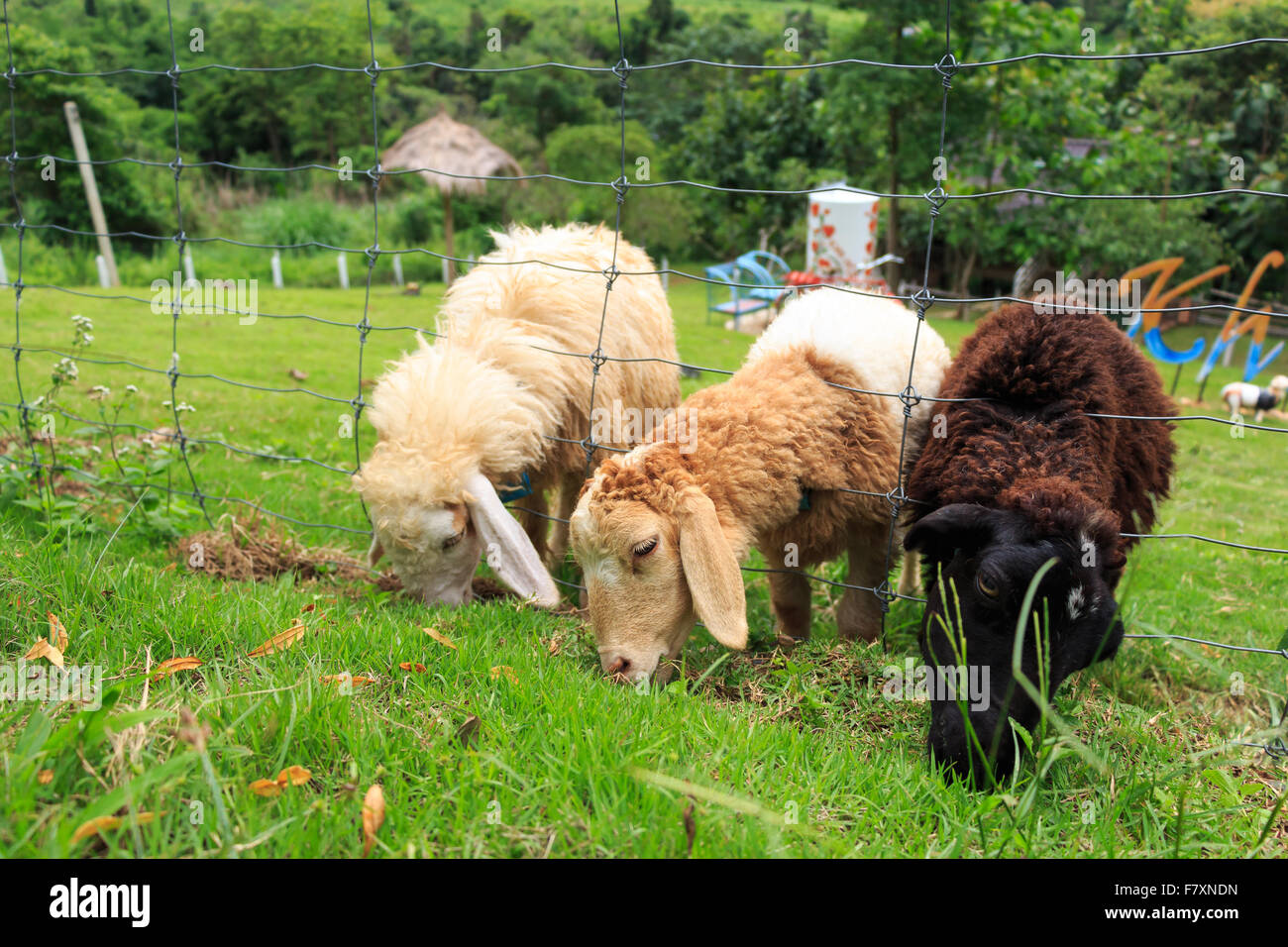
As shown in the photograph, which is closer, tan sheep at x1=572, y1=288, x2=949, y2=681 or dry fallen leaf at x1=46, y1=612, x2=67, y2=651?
dry fallen leaf at x1=46, y1=612, x2=67, y2=651

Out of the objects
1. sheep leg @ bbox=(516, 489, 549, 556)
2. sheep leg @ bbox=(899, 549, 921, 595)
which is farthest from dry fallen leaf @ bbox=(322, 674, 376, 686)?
sheep leg @ bbox=(899, 549, 921, 595)

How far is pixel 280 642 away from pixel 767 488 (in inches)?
66.6

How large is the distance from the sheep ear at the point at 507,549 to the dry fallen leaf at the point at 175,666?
1.29 m

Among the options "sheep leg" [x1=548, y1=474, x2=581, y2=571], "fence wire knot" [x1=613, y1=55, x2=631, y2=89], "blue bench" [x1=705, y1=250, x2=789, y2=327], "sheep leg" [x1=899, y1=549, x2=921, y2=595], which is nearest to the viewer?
"fence wire knot" [x1=613, y1=55, x2=631, y2=89]

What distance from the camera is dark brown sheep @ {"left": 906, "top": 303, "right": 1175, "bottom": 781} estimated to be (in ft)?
7.95

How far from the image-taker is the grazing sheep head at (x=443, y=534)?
3.64m

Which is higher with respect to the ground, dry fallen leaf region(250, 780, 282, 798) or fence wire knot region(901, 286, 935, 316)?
fence wire knot region(901, 286, 935, 316)

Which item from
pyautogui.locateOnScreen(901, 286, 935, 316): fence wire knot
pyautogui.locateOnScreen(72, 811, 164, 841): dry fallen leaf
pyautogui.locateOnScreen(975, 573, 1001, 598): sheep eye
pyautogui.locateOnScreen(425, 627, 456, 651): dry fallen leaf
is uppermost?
pyautogui.locateOnScreen(901, 286, 935, 316): fence wire knot

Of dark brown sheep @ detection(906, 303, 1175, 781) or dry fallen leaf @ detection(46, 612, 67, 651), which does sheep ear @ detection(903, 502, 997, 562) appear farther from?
dry fallen leaf @ detection(46, 612, 67, 651)

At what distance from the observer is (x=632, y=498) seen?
9.74 feet

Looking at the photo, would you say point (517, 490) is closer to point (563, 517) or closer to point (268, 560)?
point (563, 517)

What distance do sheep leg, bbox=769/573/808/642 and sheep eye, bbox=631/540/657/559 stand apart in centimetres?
91

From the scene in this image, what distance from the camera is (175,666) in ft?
8.23

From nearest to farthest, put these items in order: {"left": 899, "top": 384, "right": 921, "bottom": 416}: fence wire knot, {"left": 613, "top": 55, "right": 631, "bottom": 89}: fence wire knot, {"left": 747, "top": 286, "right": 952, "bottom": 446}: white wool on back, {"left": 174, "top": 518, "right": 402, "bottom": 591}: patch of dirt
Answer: {"left": 899, "top": 384, "right": 921, "bottom": 416}: fence wire knot < {"left": 613, "top": 55, "right": 631, "bottom": 89}: fence wire knot < {"left": 747, "top": 286, "right": 952, "bottom": 446}: white wool on back < {"left": 174, "top": 518, "right": 402, "bottom": 591}: patch of dirt
